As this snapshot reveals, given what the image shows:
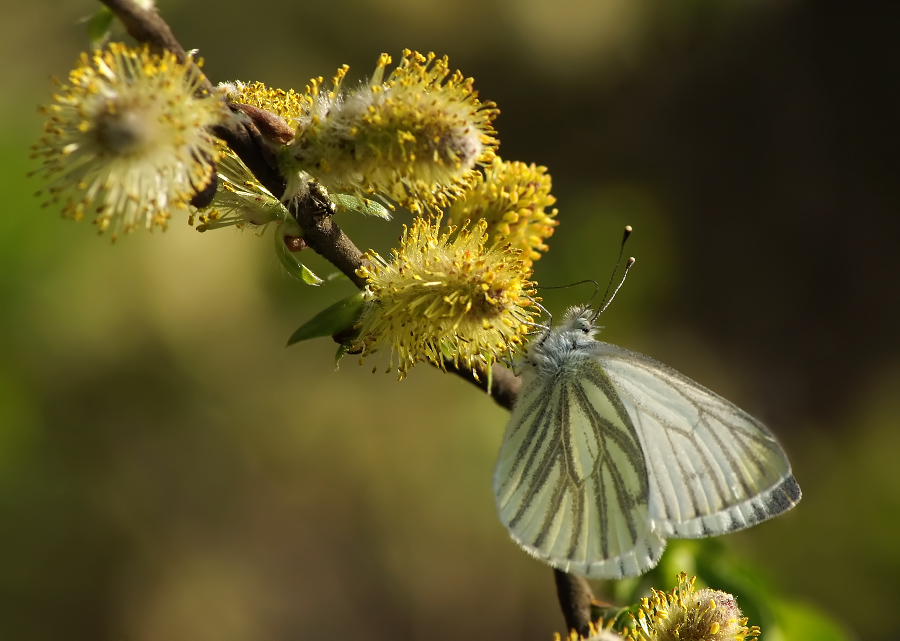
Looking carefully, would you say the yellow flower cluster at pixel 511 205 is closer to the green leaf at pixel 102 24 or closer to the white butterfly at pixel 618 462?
the white butterfly at pixel 618 462

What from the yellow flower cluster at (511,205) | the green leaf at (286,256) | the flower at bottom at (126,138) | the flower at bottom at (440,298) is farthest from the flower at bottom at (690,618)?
the flower at bottom at (126,138)

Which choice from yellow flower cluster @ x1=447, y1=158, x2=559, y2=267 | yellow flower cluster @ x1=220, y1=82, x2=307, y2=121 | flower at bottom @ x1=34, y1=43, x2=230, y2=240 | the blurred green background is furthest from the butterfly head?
the blurred green background

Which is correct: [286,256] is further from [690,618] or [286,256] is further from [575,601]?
[690,618]

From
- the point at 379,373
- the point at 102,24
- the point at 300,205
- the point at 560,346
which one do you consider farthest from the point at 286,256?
the point at 379,373

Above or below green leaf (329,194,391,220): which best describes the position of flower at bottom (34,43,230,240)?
below

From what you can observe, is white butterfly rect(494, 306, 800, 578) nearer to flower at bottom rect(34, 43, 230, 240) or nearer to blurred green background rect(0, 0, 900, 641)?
flower at bottom rect(34, 43, 230, 240)

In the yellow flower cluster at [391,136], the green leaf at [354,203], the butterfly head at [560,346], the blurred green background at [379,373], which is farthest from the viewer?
the blurred green background at [379,373]
